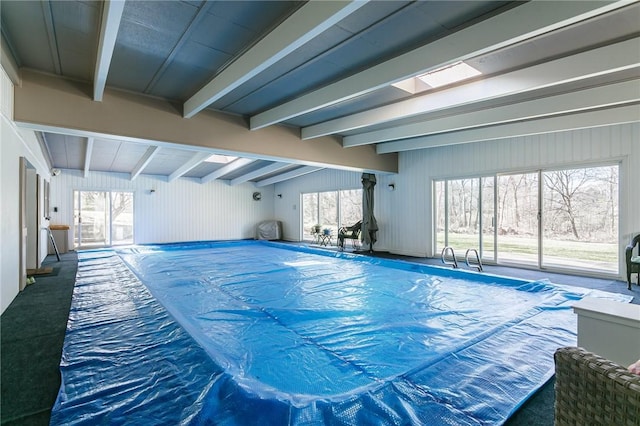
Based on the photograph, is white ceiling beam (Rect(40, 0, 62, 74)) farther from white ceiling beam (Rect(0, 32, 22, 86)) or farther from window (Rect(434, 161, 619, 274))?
window (Rect(434, 161, 619, 274))

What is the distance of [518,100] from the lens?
13.8ft

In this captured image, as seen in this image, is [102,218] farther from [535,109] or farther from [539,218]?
[539,218]

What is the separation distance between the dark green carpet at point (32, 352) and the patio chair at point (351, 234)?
633 cm

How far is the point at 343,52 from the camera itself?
2.93 metres

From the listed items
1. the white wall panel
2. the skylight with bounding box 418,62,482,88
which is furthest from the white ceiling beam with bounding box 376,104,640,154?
the white wall panel

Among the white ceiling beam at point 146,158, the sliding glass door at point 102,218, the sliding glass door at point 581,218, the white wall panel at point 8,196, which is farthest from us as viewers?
the sliding glass door at point 102,218

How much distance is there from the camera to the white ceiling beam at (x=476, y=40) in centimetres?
215

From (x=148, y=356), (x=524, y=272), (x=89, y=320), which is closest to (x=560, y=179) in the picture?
(x=524, y=272)

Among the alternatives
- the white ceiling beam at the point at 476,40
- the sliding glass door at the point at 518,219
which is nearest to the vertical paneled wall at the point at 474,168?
the sliding glass door at the point at 518,219

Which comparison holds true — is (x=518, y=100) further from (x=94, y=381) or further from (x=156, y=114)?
(x=94, y=381)

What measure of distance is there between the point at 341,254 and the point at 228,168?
4.26 metres

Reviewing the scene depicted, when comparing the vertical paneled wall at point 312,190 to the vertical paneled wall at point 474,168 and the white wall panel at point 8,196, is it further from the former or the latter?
the white wall panel at point 8,196

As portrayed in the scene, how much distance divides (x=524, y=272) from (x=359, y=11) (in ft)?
17.4

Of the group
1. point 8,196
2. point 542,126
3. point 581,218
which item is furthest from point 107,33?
point 581,218
